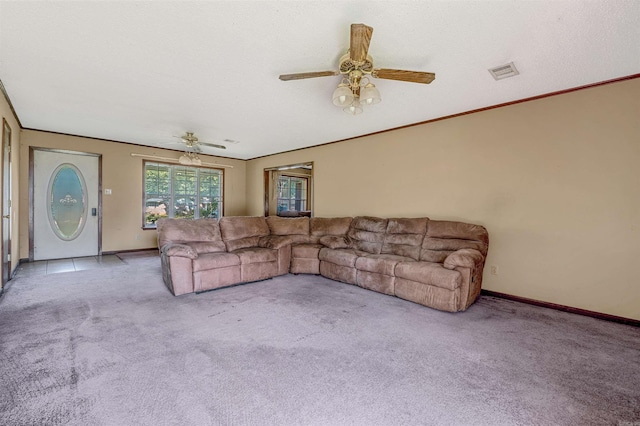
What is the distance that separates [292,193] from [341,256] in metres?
6.39

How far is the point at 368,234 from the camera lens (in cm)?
464

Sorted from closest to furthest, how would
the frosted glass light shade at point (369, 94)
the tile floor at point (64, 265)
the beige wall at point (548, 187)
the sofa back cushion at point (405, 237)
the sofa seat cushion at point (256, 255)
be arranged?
the frosted glass light shade at point (369, 94) → the beige wall at point (548, 187) → the sofa back cushion at point (405, 237) → the sofa seat cushion at point (256, 255) → the tile floor at point (64, 265)

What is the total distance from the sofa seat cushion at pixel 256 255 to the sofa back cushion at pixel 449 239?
2266mm

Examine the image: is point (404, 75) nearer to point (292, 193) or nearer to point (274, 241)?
point (274, 241)

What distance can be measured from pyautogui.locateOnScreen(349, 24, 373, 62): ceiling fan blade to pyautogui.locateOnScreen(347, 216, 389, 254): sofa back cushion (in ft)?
9.30

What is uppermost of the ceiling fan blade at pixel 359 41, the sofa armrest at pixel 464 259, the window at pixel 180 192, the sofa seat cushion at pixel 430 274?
the ceiling fan blade at pixel 359 41

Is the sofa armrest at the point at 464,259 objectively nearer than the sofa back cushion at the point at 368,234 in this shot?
Yes

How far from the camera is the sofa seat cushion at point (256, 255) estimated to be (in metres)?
4.18

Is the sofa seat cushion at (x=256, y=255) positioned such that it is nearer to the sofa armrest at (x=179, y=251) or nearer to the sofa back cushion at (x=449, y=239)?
the sofa armrest at (x=179, y=251)

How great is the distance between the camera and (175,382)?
5.96ft

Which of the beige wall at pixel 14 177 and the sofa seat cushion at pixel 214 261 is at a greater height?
the beige wall at pixel 14 177

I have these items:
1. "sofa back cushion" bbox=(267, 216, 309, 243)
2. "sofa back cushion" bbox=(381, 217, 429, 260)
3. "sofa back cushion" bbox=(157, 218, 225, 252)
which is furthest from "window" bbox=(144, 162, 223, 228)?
"sofa back cushion" bbox=(381, 217, 429, 260)

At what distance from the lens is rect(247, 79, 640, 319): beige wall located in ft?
9.62

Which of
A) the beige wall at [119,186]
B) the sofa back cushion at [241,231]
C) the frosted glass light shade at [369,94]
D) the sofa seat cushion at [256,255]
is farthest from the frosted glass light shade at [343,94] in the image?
the beige wall at [119,186]
